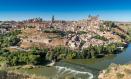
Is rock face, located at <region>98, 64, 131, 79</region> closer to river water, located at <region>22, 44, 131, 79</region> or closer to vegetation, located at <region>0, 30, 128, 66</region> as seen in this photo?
river water, located at <region>22, 44, 131, 79</region>

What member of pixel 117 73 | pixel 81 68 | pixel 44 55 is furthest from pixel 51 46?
pixel 117 73

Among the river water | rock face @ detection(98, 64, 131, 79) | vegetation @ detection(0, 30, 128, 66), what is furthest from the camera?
vegetation @ detection(0, 30, 128, 66)

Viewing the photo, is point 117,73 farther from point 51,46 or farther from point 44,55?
point 51,46

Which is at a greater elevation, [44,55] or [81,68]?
[44,55]

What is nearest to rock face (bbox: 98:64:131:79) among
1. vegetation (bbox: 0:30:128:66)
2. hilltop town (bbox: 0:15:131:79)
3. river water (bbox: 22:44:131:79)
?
hilltop town (bbox: 0:15:131:79)

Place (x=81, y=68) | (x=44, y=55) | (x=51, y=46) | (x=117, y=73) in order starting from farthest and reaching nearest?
(x=51, y=46)
(x=44, y=55)
(x=81, y=68)
(x=117, y=73)

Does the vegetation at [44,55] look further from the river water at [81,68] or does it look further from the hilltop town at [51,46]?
the river water at [81,68]

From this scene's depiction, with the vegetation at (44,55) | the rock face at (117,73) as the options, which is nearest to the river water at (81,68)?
the rock face at (117,73)

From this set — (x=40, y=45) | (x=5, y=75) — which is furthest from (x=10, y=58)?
(x=5, y=75)
